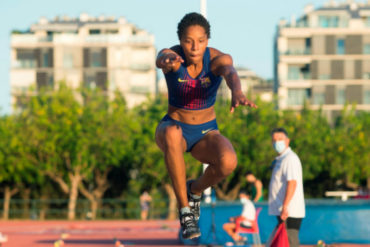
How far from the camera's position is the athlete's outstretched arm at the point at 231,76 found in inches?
238

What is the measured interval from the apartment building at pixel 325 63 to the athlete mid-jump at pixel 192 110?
229ft

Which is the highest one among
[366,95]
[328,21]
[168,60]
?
[328,21]

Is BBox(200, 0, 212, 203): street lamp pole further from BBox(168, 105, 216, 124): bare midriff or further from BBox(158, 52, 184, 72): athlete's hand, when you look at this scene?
BBox(158, 52, 184, 72): athlete's hand

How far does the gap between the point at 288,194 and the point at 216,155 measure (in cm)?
385

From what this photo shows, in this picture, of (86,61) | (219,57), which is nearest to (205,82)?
(219,57)

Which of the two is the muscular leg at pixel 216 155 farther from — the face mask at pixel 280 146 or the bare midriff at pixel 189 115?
the face mask at pixel 280 146

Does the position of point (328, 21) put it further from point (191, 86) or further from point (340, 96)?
point (191, 86)

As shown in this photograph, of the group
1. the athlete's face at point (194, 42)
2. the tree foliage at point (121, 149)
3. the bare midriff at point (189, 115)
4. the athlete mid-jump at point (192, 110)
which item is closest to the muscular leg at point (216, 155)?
the athlete mid-jump at point (192, 110)

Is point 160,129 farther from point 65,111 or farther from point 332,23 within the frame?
point 332,23

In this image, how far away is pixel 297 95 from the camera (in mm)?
77625

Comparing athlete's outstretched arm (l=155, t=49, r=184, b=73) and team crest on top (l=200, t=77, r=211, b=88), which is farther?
team crest on top (l=200, t=77, r=211, b=88)

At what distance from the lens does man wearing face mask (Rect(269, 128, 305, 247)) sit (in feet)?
34.5

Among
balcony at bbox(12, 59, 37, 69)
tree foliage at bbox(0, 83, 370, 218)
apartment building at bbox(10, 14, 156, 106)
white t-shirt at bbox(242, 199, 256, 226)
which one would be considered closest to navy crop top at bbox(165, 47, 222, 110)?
white t-shirt at bbox(242, 199, 256, 226)

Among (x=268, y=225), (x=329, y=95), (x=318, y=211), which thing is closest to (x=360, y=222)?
→ (x=318, y=211)
